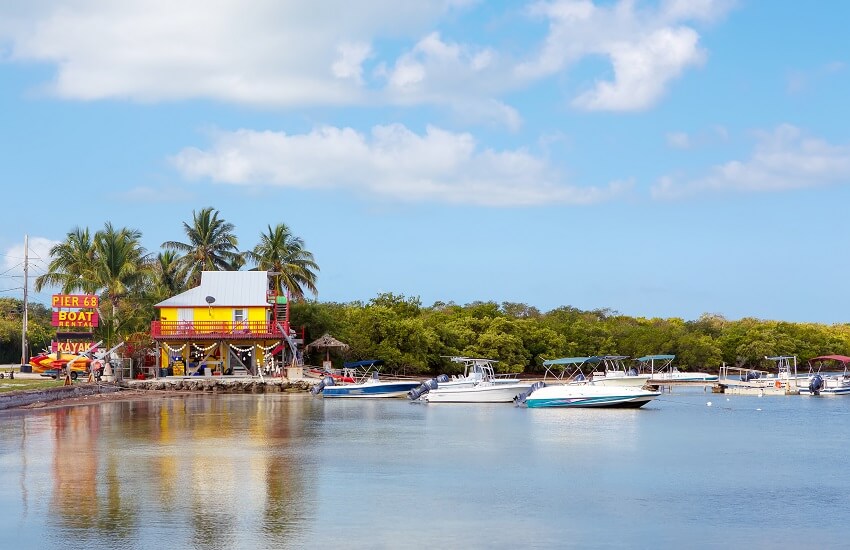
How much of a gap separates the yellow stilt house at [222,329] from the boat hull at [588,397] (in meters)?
22.2

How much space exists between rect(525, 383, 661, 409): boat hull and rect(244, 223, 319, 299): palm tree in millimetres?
30715

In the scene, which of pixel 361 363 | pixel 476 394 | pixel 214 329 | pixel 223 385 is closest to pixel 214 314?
pixel 214 329

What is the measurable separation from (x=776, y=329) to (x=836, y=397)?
40990 mm

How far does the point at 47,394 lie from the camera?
46.2 metres

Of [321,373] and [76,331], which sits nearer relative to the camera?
[321,373]

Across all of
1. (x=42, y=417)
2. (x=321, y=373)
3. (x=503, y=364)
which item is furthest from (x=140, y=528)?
(x=503, y=364)

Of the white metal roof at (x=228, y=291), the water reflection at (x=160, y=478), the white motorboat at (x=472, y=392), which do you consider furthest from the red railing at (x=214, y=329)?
the water reflection at (x=160, y=478)

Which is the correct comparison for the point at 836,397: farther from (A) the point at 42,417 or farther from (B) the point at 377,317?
(A) the point at 42,417

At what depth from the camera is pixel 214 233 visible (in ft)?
257

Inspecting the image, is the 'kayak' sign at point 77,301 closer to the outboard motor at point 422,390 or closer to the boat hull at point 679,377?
the outboard motor at point 422,390

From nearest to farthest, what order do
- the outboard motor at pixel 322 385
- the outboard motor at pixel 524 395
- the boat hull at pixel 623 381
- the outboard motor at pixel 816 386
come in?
the outboard motor at pixel 524 395
the boat hull at pixel 623 381
the outboard motor at pixel 322 385
the outboard motor at pixel 816 386

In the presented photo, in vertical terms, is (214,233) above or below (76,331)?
above

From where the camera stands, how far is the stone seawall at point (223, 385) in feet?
208

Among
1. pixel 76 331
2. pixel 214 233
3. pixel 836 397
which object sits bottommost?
pixel 836 397
